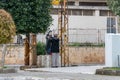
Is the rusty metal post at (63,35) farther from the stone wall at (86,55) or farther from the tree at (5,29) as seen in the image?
the tree at (5,29)

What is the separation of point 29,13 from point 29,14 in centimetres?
6

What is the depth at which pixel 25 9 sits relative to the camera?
29.5 metres

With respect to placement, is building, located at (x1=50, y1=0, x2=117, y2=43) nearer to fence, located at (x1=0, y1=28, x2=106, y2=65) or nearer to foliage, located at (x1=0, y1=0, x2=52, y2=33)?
fence, located at (x1=0, y1=28, x2=106, y2=65)

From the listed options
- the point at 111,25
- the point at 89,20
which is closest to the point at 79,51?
the point at 111,25

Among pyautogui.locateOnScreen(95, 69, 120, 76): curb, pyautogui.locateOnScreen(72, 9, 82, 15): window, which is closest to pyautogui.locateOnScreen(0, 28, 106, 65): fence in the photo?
pyautogui.locateOnScreen(72, 9, 82, 15): window

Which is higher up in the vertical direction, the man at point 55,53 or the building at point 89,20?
the building at point 89,20

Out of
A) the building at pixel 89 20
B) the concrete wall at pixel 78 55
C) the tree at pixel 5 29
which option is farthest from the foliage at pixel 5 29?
the building at pixel 89 20

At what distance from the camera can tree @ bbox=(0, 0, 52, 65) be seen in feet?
97.1

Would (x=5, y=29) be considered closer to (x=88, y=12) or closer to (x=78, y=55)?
(x=78, y=55)

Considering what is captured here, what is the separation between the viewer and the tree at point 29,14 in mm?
29594

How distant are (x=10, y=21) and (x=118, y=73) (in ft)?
18.1

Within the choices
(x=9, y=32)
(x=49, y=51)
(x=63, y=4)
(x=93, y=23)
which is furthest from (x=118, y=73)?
(x=93, y=23)

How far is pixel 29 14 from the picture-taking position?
29.9 metres

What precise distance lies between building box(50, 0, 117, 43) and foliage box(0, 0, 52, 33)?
849cm
